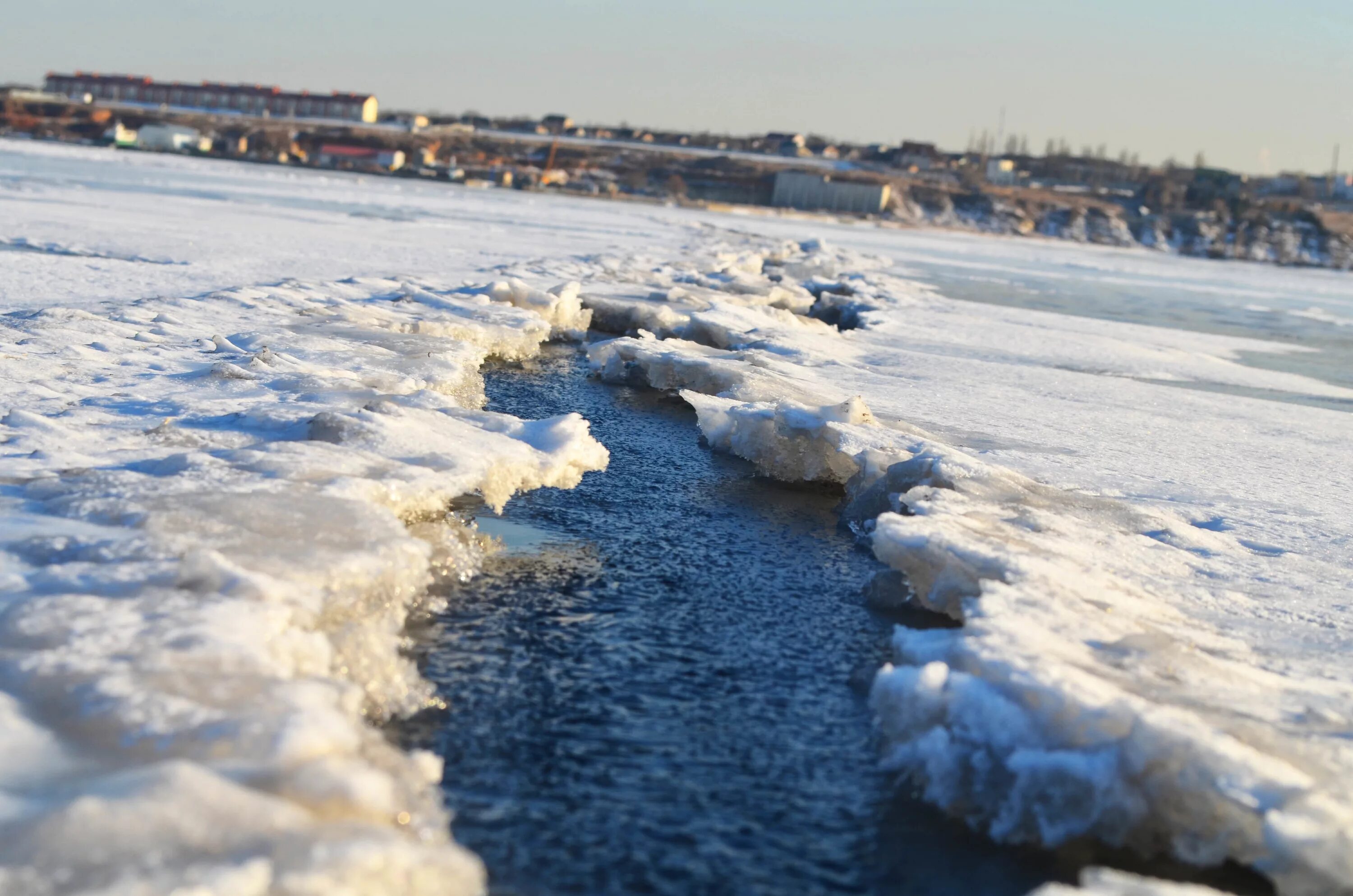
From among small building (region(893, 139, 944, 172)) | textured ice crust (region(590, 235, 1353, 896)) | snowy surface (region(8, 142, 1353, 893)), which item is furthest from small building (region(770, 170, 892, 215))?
textured ice crust (region(590, 235, 1353, 896))

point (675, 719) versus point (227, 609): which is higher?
point (227, 609)

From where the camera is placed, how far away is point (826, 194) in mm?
80000

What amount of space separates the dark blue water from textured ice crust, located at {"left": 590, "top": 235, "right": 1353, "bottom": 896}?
10.2 inches

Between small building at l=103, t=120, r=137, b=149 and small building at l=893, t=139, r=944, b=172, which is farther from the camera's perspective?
Result: small building at l=893, t=139, r=944, b=172

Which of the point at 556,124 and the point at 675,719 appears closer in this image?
the point at 675,719

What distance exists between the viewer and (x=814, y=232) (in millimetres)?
49250

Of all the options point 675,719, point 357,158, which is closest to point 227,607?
point 675,719

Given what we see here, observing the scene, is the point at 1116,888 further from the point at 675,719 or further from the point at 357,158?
the point at 357,158

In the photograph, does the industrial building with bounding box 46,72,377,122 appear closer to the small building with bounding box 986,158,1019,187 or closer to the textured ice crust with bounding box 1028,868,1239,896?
the small building with bounding box 986,158,1019,187

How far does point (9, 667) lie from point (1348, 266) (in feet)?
290

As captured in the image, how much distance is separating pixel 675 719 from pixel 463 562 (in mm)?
1743

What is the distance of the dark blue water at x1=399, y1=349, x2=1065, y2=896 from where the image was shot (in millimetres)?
3898

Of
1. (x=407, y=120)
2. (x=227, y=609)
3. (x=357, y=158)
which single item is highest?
(x=407, y=120)

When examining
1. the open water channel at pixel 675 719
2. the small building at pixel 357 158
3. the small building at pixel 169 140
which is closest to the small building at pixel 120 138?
the small building at pixel 169 140
